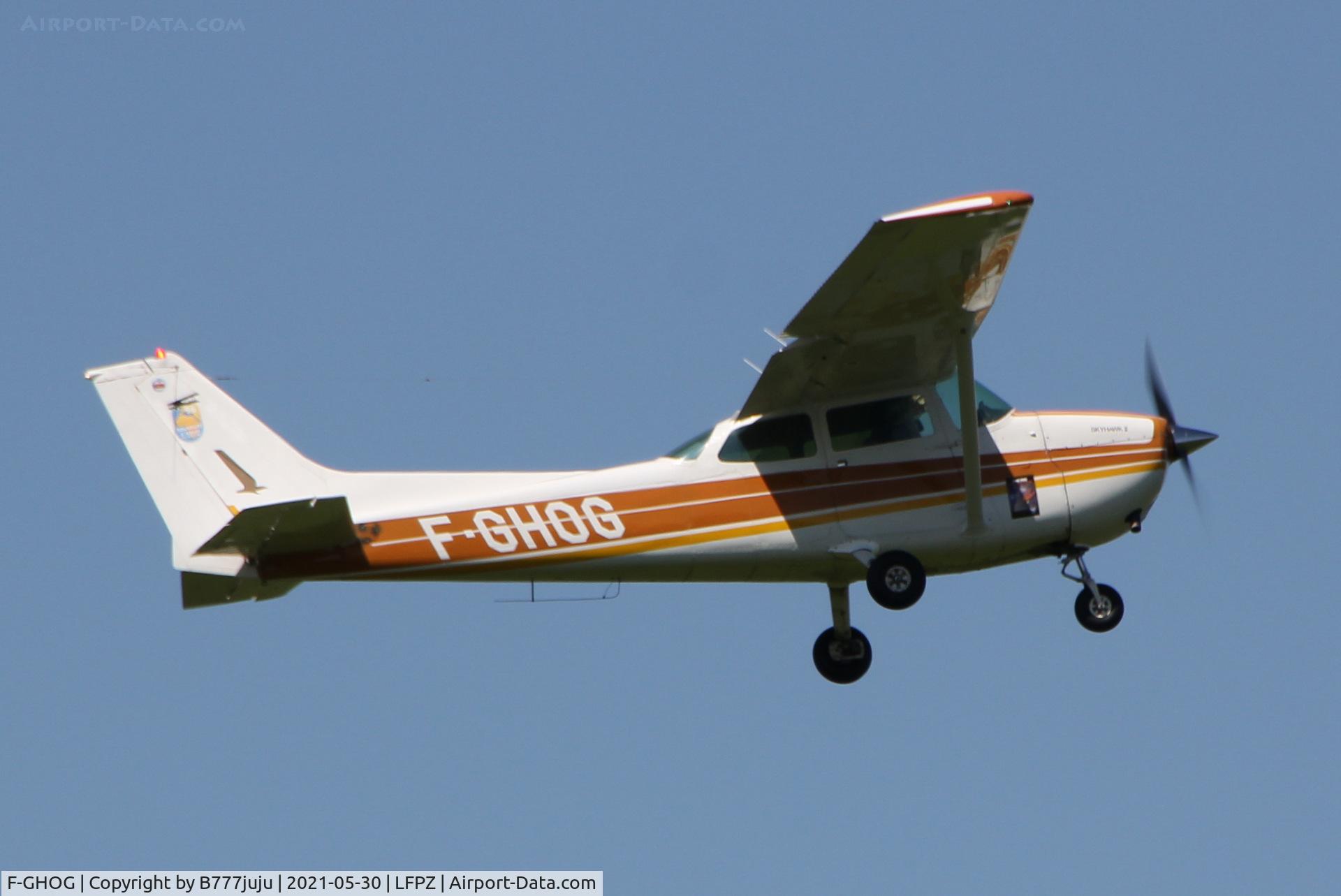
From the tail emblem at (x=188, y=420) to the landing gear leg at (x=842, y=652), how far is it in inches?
201

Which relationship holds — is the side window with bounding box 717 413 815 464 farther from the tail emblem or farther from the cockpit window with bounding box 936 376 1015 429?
the tail emblem

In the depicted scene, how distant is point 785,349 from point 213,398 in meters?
4.32

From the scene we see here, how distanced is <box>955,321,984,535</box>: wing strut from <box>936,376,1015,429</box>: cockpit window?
35 cm

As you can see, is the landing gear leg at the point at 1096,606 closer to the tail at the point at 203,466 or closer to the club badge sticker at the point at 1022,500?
the club badge sticker at the point at 1022,500

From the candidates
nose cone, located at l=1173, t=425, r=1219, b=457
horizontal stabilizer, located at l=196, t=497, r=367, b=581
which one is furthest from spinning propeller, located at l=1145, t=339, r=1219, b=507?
horizontal stabilizer, located at l=196, t=497, r=367, b=581

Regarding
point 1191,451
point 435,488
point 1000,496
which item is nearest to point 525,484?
point 435,488

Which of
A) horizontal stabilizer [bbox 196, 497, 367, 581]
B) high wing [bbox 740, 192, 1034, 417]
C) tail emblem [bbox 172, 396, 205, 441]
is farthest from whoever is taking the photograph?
tail emblem [bbox 172, 396, 205, 441]

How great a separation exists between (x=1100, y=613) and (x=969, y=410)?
1950 mm

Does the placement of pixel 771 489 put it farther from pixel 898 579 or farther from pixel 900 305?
pixel 900 305

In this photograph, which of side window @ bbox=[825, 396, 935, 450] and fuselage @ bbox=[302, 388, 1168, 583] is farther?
side window @ bbox=[825, 396, 935, 450]

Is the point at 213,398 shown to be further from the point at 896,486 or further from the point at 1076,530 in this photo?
the point at 1076,530

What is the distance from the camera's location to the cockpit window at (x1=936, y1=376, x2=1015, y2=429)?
627 inches

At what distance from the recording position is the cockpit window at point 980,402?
15.9 meters

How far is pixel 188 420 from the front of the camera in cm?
1569
